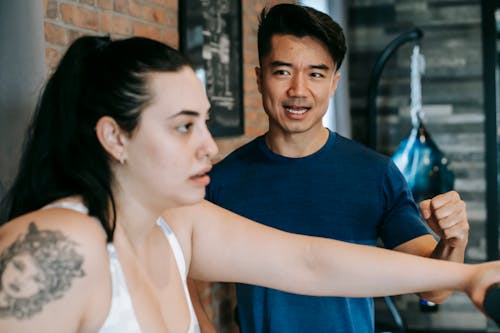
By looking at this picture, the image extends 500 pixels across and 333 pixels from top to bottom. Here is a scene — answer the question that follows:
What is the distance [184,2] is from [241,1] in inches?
26.8

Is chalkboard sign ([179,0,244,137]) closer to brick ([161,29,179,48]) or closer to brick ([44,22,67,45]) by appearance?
brick ([161,29,179,48])

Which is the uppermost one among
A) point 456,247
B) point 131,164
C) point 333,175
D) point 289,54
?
point 289,54

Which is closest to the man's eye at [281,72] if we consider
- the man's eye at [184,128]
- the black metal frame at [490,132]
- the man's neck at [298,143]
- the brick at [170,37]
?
the man's neck at [298,143]

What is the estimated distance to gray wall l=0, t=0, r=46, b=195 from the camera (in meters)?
1.61

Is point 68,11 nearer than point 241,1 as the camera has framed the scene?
Yes

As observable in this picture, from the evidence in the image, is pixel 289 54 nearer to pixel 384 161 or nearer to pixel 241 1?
pixel 384 161

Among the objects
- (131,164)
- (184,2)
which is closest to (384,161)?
(131,164)

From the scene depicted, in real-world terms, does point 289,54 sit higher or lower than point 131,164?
higher

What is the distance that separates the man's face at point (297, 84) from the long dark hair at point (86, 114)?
0.68 meters

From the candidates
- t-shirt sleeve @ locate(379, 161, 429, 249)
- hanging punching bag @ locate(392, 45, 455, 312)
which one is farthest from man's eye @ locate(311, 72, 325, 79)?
hanging punching bag @ locate(392, 45, 455, 312)

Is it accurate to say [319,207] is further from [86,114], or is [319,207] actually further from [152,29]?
[152,29]

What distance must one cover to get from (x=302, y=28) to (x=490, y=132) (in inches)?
124

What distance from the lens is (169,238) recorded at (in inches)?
61.4

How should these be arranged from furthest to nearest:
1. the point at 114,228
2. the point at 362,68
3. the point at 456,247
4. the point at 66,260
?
the point at 362,68
the point at 456,247
the point at 114,228
the point at 66,260
